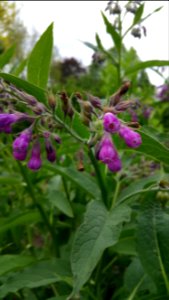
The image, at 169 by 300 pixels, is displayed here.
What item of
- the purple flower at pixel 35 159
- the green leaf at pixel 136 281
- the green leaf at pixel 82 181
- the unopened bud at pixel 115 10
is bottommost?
the green leaf at pixel 136 281

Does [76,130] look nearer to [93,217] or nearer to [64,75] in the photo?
[93,217]

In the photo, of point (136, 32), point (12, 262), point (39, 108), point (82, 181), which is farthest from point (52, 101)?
point (136, 32)

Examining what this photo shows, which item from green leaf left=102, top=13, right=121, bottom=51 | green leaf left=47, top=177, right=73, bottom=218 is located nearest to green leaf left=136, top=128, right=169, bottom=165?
green leaf left=47, top=177, right=73, bottom=218

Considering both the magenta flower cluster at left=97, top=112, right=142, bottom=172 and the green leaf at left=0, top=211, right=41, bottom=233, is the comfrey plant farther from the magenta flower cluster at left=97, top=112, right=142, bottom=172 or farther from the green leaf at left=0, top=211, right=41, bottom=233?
the green leaf at left=0, top=211, right=41, bottom=233

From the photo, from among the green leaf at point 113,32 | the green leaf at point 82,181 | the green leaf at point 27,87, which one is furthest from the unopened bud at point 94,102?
the green leaf at point 113,32

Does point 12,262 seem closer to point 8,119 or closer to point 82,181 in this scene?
point 82,181

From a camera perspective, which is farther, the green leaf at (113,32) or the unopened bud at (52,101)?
the green leaf at (113,32)

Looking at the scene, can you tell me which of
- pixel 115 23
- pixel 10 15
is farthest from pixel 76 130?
pixel 10 15

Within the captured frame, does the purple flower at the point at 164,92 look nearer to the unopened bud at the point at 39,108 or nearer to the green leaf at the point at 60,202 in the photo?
the green leaf at the point at 60,202
